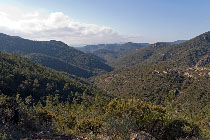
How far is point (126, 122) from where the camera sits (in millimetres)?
22828

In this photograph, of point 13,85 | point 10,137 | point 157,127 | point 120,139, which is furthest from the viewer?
point 13,85

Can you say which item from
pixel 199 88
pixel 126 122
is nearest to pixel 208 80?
pixel 199 88

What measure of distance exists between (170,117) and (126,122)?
1431 cm

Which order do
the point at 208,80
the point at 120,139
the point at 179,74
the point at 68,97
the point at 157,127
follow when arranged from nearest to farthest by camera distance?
the point at 120,139
the point at 157,127
the point at 68,97
the point at 208,80
the point at 179,74

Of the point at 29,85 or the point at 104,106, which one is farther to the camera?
the point at 29,85

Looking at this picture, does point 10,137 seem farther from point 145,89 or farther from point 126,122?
point 145,89

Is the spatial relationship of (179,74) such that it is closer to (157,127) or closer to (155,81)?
(155,81)

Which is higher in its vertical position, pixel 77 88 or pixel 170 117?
pixel 170 117

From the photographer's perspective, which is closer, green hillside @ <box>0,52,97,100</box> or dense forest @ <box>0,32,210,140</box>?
dense forest @ <box>0,32,210,140</box>

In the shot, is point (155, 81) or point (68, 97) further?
point (155, 81)

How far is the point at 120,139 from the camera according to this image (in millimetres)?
19906

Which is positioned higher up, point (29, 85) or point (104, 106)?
point (104, 106)

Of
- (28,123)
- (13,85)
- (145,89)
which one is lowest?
(145,89)

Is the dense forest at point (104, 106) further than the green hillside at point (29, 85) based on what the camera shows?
No
